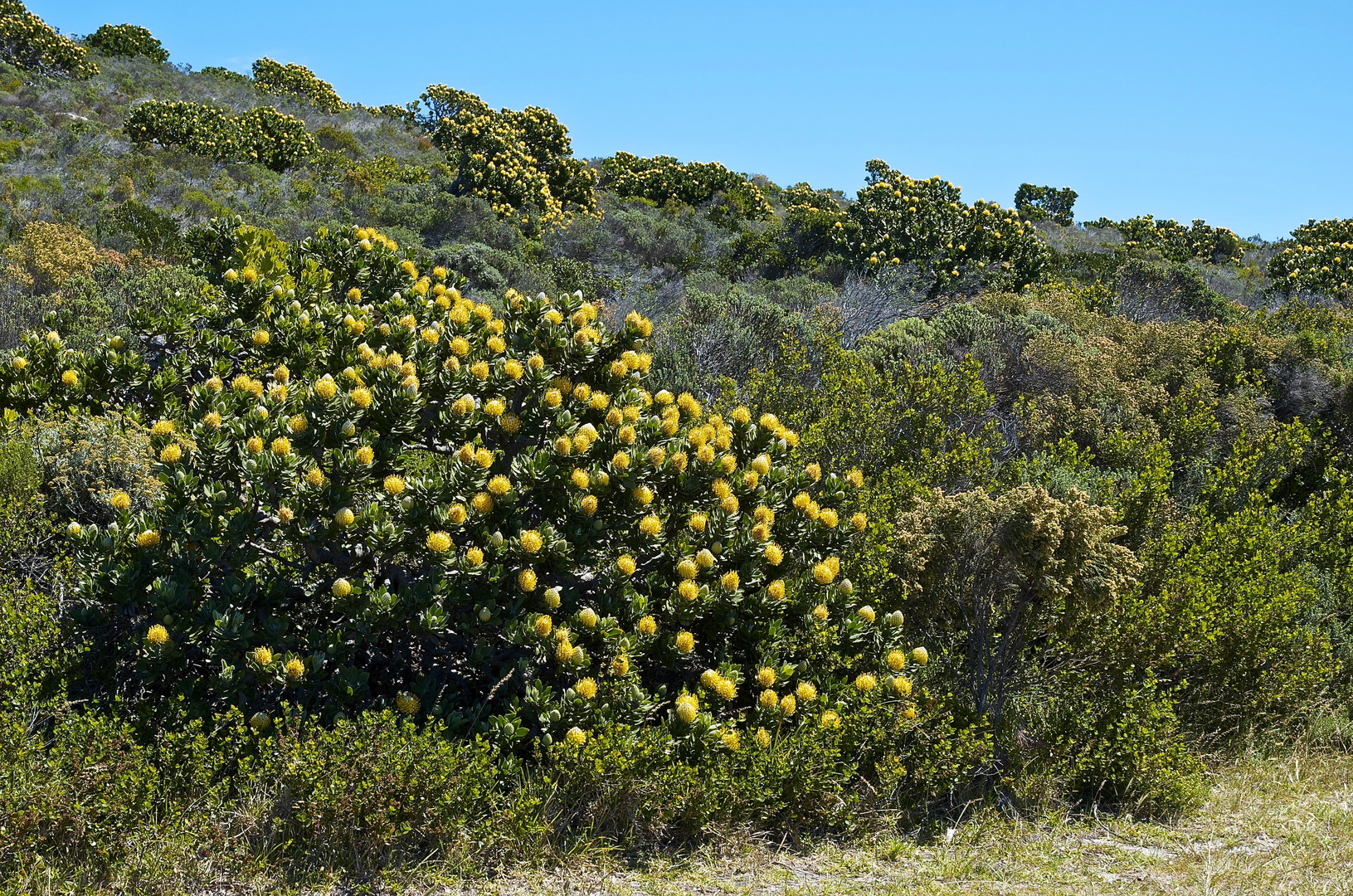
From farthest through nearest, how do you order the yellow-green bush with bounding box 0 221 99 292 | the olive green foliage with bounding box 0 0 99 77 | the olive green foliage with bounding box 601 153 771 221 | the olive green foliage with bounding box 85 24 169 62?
the olive green foliage with bounding box 85 24 169 62
the olive green foliage with bounding box 0 0 99 77
the olive green foliage with bounding box 601 153 771 221
the yellow-green bush with bounding box 0 221 99 292

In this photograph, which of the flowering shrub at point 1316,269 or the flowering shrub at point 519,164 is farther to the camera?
the flowering shrub at point 519,164

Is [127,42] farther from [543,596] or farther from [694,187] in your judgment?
[543,596]

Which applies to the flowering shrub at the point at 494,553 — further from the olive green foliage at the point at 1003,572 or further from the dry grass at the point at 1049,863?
the dry grass at the point at 1049,863

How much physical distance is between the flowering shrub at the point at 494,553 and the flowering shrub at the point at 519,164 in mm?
15245

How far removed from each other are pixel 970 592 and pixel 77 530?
14.3ft

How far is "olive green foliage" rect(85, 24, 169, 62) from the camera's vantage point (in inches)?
1272

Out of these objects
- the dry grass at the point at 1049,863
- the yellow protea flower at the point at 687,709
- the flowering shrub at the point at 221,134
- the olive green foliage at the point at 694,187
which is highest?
the olive green foliage at the point at 694,187

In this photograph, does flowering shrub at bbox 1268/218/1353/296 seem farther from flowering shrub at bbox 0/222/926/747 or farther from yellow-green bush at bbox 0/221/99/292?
yellow-green bush at bbox 0/221/99/292

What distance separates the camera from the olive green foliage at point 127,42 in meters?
32.3

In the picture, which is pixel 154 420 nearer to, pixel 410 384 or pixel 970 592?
pixel 410 384

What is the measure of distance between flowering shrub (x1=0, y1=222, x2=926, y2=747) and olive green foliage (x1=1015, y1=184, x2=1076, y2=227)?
3109 centimetres

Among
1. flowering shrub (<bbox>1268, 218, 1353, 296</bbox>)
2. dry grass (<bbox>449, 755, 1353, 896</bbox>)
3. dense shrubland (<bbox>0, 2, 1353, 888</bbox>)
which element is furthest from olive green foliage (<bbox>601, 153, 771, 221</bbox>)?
dry grass (<bbox>449, 755, 1353, 896</bbox>)

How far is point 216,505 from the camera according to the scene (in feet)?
13.1

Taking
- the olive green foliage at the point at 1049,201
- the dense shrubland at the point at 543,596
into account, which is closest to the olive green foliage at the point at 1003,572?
the dense shrubland at the point at 543,596
